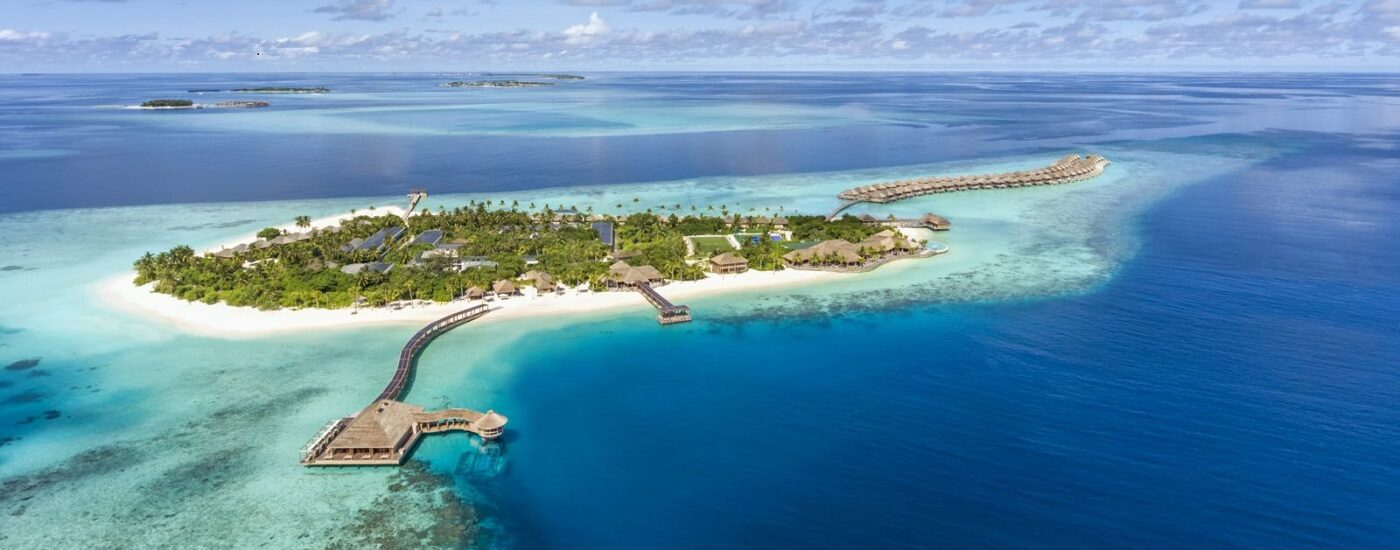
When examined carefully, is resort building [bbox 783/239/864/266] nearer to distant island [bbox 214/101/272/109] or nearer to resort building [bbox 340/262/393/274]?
resort building [bbox 340/262/393/274]

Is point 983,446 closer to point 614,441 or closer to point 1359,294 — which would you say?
point 614,441

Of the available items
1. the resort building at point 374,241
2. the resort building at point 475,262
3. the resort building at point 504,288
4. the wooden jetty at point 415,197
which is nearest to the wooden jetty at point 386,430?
the resort building at point 504,288

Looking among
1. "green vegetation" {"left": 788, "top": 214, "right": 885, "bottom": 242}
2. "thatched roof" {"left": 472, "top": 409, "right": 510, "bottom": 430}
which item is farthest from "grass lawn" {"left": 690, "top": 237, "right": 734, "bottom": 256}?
"thatched roof" {"left": 472, "top": 409, "right": 510, "bottom": 430}

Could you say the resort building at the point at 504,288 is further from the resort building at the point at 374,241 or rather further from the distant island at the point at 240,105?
the distant island at the point at 240,105

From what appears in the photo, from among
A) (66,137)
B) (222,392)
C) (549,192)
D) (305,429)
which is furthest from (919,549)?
(66,137)

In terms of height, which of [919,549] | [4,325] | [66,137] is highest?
[66,137]

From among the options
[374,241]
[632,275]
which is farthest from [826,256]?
[374,241]
